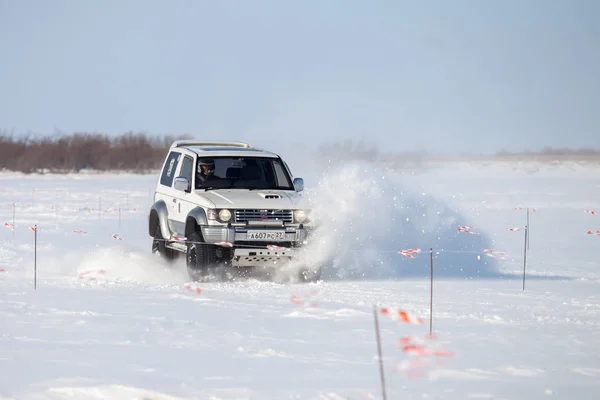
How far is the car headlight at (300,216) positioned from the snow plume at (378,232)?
1.10 feet

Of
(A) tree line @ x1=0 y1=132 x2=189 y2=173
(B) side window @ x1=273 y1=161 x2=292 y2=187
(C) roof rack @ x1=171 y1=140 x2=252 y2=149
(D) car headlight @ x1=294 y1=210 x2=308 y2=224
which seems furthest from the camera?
(A) tree line @ x1=0 y1=132 x2=189 y2=173

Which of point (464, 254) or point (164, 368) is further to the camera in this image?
point (464, 254)

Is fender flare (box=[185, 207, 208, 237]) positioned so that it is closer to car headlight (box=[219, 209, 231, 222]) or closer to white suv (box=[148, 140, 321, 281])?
white suv (box=[148, 140, 321, 281])

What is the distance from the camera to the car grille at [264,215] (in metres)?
15.3

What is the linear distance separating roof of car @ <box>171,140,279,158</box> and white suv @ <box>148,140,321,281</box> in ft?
0.05

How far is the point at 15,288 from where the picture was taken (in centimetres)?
1464

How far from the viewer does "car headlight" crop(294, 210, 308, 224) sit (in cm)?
1543

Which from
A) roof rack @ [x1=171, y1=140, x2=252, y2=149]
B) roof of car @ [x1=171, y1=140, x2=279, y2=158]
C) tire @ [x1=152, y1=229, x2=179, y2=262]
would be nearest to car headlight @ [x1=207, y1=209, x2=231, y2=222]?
roof of car @ [x1=171, y1=140, x2=279, y2=158]

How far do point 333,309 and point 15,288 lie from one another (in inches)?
190

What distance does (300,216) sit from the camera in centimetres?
1544

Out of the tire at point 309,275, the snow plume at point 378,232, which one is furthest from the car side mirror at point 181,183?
the tire at point 309,275

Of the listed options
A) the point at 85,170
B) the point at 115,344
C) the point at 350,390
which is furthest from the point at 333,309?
the point at 85,170

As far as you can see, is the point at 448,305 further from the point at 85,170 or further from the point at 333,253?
the point at 85,170

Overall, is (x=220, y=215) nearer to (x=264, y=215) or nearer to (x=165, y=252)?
(x=264, y=215)
